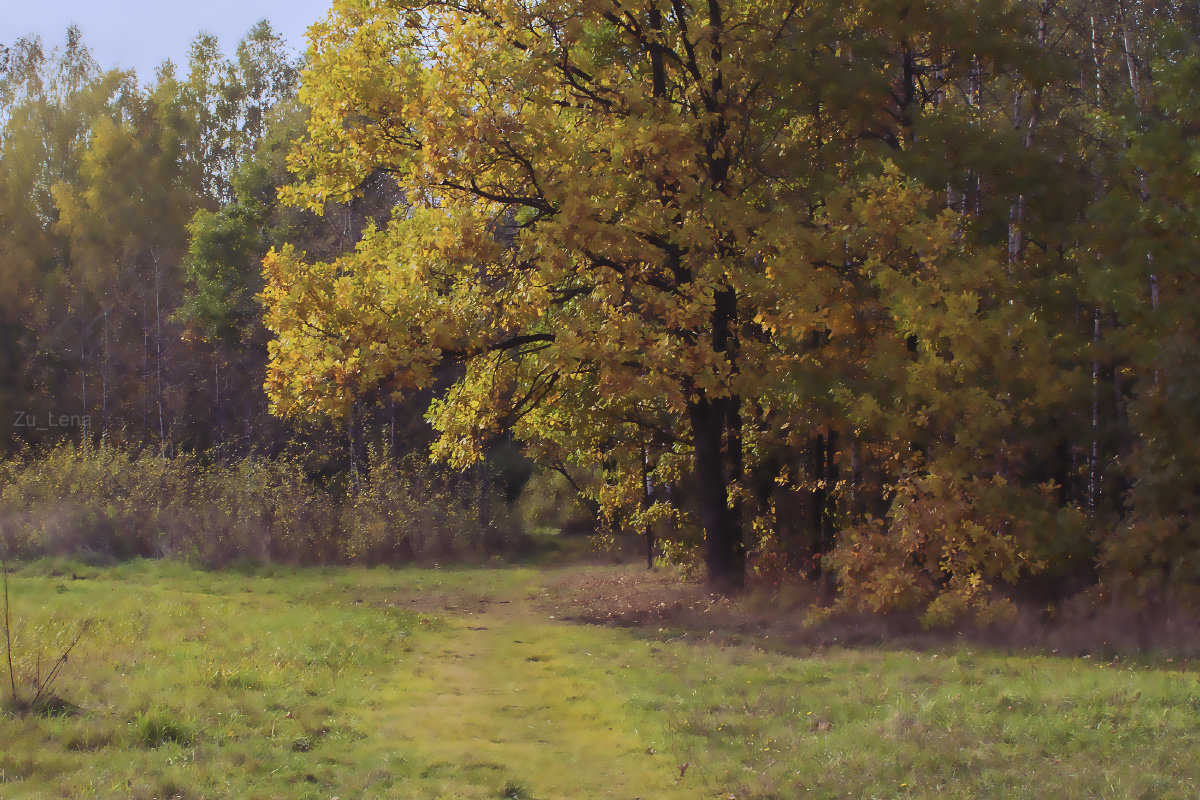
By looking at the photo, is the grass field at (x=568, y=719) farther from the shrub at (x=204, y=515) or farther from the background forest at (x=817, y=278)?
the shrub at (x=204, y=515)

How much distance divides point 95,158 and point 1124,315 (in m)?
46.1

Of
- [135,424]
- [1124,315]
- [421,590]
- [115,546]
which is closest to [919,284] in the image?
[1124,315]

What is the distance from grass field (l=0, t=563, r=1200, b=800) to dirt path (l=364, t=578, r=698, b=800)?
1.3 inches

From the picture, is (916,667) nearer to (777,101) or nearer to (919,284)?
(919,284)

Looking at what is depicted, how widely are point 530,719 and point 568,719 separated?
0.38 metres

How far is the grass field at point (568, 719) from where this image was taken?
259 inches

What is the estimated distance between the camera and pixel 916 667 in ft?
32.6

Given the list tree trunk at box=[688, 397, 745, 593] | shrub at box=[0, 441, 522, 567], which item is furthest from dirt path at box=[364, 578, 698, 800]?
shrub at box=[0, 441, 522, 567]

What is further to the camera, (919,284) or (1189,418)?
(919,284)

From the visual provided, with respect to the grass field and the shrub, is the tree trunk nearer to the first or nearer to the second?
the grass field

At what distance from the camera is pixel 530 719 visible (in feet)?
29.9

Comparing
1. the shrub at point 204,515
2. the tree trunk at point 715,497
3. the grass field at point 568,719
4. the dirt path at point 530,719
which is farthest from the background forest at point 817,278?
the dirt path at point 530,719

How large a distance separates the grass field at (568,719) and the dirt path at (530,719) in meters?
0.03

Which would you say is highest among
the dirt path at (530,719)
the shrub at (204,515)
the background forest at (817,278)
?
the background forest at (817,278)
